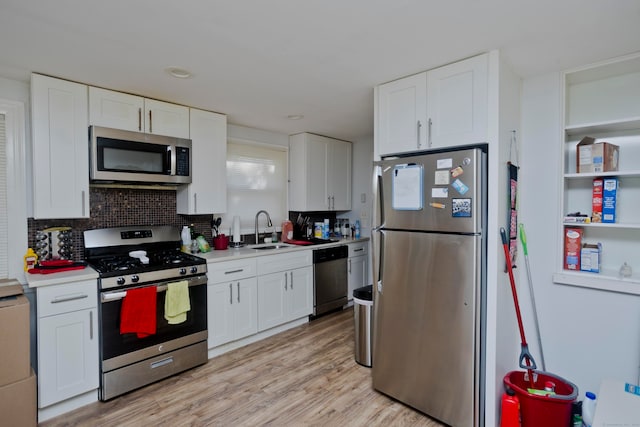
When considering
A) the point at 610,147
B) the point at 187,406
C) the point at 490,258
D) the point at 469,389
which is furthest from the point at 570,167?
the point at 187,406

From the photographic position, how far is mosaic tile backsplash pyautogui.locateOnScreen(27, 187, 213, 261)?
2.69m

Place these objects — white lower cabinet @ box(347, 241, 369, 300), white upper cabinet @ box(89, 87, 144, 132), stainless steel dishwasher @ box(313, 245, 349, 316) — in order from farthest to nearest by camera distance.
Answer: white lower cabinet @ box(347, 241, 369, 300)
stainless steel dishwasher @ box(313, 245, 349, 316)
white upper cabinet @ box(89, 87, 144, 132)

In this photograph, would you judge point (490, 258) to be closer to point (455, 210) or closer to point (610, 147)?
point (455, 210)

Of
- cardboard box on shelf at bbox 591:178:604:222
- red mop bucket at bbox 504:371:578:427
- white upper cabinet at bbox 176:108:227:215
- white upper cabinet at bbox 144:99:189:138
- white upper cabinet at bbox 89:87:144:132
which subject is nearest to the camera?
red mop bucket at bbox 504:371:578:427

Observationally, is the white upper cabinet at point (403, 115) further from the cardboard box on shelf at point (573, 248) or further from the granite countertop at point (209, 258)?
the granite countertop at point (209, 258)

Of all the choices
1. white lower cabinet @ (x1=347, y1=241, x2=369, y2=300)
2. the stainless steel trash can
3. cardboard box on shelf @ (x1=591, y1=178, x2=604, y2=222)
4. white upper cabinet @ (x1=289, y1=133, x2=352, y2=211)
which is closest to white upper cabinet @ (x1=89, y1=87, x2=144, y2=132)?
white upper cabinet @ (x1=289, y1=133, x2=352, y2=211)

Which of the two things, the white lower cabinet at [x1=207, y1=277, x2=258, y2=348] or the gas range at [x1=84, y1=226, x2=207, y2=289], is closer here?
the gas range at [x1=84, y1=226, x2=207, y2=289]

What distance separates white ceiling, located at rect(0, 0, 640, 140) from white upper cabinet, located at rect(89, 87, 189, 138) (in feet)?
0.35

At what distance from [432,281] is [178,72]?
223cm

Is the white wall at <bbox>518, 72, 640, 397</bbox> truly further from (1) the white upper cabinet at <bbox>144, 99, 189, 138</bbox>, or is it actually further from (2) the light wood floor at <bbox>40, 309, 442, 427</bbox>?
(1) the white upper cabinet at <bbox>144, 99, 189, 138</bbox>

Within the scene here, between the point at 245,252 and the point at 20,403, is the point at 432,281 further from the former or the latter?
the point at 20,403

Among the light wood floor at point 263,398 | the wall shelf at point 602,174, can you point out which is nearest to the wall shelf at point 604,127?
the wall shelf at point 602,174

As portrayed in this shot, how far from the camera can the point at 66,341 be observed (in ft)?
7.15

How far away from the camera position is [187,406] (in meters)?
2.28
